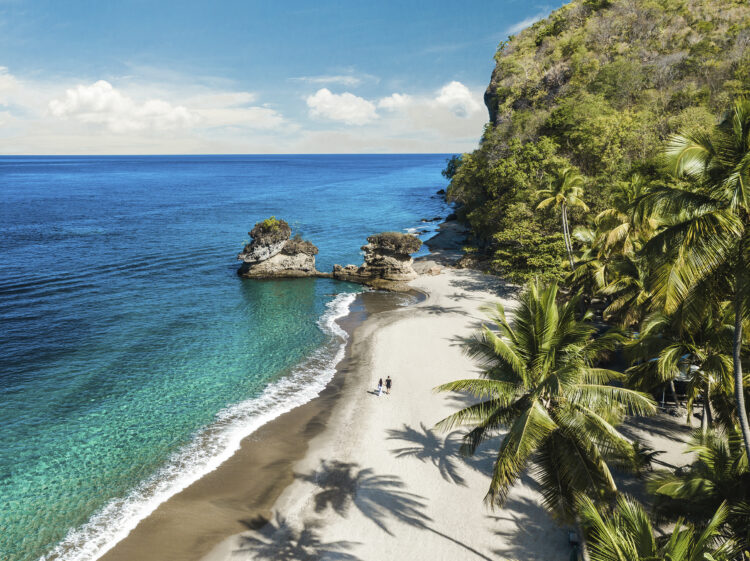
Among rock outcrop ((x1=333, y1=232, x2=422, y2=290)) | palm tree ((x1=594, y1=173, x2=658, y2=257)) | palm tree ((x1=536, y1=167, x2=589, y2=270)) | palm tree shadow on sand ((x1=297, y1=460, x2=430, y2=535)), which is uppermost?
palm tree ((x1=536, y1=167, x2=589, y2=270))

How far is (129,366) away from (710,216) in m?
34.8

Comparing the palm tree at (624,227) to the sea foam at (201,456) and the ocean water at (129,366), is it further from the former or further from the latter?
the ocean water at (129,366)

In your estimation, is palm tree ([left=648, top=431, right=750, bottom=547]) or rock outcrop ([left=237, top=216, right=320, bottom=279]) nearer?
palm tree ([left=648, top=431, right=750, bottom=547])

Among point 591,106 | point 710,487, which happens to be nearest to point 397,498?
point 710,487

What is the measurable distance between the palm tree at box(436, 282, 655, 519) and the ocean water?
16.5m

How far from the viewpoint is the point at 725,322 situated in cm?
1384

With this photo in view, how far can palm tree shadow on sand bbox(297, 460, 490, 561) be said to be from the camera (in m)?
17.4

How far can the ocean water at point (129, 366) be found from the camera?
1958 centimetres

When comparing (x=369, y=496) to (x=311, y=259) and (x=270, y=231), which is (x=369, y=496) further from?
(x=270, y=231)

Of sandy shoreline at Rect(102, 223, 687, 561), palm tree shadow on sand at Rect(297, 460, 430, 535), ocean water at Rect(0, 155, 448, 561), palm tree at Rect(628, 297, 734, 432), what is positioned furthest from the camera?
ocean water at Rect(0, 155, 448, 561)

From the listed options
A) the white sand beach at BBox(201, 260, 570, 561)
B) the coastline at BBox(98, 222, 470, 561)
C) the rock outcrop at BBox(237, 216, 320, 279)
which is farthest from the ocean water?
the white sand beach at BBox(201, 260, 570, 561)

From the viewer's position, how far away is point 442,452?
69.3ft

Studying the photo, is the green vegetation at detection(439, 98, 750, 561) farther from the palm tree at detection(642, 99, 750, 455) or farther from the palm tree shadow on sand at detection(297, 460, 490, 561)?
the palm tree shadow on sand at detection(297, 460, 490, 561)

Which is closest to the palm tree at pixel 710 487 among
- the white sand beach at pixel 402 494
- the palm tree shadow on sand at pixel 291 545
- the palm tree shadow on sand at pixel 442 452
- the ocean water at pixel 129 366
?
the white sand beach at pixel 402 494
